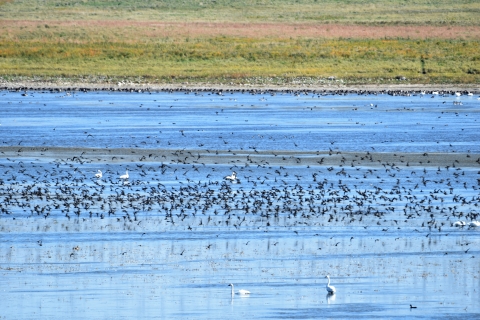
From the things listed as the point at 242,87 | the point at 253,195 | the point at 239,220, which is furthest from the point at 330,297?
the point at 242,87

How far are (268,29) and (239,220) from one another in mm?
66043

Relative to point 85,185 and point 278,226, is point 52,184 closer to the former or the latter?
point 85,185

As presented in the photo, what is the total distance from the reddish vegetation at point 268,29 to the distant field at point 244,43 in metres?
0.10

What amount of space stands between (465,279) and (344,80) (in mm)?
40039

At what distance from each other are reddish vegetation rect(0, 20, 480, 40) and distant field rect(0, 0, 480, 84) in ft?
0.32

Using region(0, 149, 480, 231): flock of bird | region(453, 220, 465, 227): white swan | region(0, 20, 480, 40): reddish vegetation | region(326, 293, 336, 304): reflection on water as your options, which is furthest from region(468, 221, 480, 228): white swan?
region(0, 20, 480, 40): reddish vegetation

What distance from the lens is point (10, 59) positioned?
201 feet

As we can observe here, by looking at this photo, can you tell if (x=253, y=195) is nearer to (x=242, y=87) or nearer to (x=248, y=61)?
(x=242, y=87)

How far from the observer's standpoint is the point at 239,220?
19.2m

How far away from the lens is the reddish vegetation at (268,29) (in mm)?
78469

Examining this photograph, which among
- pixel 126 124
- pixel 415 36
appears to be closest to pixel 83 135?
pixel 126 124

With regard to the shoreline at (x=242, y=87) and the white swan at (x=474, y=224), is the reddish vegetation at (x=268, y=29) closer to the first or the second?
the shoreline at (x=242, y=87)

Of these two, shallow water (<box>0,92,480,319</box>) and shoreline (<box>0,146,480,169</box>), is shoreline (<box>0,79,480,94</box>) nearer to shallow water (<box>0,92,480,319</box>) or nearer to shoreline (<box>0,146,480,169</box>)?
shallow water (<box>0,92,480,319</box>)

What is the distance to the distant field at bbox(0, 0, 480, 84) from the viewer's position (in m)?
56.7
